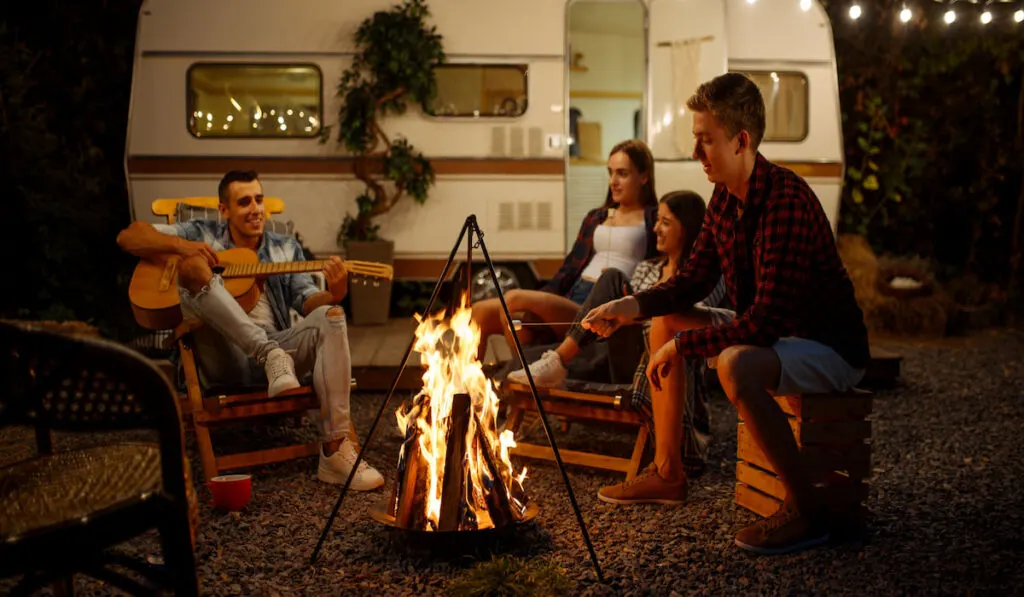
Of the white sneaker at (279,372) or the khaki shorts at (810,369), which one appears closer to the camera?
the khaki shorts at (810,369)

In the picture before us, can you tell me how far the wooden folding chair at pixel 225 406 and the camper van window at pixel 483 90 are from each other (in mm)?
3575

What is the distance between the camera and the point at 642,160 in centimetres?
450

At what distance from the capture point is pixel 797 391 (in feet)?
9.80

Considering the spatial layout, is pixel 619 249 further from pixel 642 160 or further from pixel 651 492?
pixel 651 492

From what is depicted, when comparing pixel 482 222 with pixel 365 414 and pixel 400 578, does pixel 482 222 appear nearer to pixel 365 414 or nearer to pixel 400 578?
pixel 365 414

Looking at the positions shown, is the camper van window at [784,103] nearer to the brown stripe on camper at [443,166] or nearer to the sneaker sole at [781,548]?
the brown stripe on camper at [443,166]

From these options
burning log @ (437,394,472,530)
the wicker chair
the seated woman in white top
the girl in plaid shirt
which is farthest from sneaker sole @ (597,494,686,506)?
the wicker chair

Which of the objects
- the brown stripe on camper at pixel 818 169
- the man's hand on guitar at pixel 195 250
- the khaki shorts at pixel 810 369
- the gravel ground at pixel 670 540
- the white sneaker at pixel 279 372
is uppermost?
the brown stripe on camper at pixel 818 169

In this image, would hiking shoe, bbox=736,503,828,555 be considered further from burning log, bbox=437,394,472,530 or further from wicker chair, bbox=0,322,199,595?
wicker chair, bbox=0,322,199,595

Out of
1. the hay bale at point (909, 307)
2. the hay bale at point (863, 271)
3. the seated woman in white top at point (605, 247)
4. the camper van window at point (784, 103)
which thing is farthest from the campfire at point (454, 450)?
the hay bale at point (909, 307)

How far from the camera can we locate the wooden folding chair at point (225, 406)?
3.70 metres

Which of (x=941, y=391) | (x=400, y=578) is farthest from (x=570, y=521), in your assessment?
(x=941, y=391)

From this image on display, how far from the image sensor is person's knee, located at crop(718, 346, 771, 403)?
289 centimetres

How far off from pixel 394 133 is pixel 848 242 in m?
4.61
